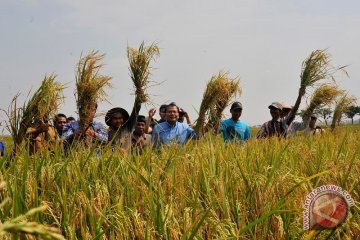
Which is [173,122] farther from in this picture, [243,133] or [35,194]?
[35,194]

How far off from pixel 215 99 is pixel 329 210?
343cm

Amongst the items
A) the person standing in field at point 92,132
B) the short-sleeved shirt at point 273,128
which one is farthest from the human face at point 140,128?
the short-sleeved shirt at point 273,128

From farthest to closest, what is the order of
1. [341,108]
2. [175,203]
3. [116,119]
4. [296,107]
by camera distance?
[341,108], [296,107], [116,119], [175,203]

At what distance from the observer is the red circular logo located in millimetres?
1117

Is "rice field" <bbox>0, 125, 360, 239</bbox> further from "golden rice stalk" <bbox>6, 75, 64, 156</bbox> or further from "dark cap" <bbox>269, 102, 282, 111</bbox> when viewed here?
"dark cap" <bbox>269, 102, 282, 111</bbox>

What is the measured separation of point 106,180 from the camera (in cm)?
218

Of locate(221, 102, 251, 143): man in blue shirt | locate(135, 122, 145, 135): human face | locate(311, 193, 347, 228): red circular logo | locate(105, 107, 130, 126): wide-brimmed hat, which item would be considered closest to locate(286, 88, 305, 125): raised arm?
locate(221, 102, 251, 143): man in blue shirt

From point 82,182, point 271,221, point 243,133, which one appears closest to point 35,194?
point 82,182

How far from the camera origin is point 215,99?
4543 millimetres

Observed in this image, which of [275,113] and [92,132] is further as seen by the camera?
[275,113]

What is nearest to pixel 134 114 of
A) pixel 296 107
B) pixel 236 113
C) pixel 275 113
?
pixel 236 113

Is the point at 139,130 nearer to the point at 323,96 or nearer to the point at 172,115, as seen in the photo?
the point at 172,115

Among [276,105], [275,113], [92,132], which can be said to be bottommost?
[92,132]

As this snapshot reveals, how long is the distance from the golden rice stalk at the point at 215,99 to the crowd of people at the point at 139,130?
15 centimetres
